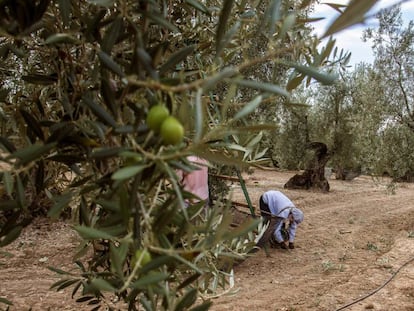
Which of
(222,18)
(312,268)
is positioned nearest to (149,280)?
(222,18)

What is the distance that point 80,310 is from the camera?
14.4ft

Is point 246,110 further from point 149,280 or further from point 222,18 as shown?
point 149,280

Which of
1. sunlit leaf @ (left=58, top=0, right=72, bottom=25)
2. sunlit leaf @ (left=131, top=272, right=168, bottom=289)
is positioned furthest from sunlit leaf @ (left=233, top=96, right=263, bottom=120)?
sunlit leaf @ (left=58, top=0, right=72, bottom=25)

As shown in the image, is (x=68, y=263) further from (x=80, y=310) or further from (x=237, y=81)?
(x=237, y=81)

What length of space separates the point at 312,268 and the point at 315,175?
29.3ft

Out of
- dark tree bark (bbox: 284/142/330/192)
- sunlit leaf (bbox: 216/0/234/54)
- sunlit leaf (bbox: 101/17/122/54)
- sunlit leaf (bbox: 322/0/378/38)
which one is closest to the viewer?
sunlit leaf (bbox: 322/0/378/38)

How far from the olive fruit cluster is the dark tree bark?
14070 mm

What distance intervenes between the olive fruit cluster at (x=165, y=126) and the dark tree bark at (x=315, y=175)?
1407cm

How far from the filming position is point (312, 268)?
6.13 m

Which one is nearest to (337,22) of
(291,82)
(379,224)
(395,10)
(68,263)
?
(291,82)

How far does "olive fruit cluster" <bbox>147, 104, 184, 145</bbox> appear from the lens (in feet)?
1.64

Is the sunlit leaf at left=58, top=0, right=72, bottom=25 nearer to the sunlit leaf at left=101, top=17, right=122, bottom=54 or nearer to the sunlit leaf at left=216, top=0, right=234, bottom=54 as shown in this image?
the sunlit leaf at left=101, top=17, right=122, bottom=54

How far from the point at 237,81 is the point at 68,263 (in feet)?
20.5

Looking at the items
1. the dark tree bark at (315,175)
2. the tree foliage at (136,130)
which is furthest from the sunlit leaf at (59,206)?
the dark tree bark at (315,175)
